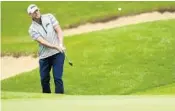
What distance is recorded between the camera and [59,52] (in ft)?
41.6

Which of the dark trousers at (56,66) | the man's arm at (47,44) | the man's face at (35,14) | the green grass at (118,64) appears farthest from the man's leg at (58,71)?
the green grass at (118,64)

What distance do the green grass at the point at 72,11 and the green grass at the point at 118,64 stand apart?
9844mm

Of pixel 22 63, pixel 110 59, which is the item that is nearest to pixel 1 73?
pixel 22 63

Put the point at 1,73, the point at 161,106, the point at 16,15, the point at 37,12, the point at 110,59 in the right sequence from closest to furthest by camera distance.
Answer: the point at 161,106
the point at 37,12
the point at 110,59
the point at 1,73
the point at 16,15

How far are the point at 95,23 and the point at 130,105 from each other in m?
28.0

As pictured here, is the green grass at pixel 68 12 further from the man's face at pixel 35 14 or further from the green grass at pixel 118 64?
the man's face at pixel 35 14

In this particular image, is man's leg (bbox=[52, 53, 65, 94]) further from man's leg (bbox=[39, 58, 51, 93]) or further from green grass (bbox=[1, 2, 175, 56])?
green grass (bbox=[1, 2, 175, 56])

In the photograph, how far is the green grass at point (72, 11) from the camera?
36.2m

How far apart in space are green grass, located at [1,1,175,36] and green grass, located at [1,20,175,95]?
984cm

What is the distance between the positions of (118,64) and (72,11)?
58.3 ft

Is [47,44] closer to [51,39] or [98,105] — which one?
[51,39]

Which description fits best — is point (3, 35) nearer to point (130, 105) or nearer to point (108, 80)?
point (108, 80)

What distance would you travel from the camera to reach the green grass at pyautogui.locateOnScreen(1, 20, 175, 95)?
18062 millimetres

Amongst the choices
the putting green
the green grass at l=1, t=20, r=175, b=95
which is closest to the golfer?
the green grass at l=1, t=20, r=175, b=95
